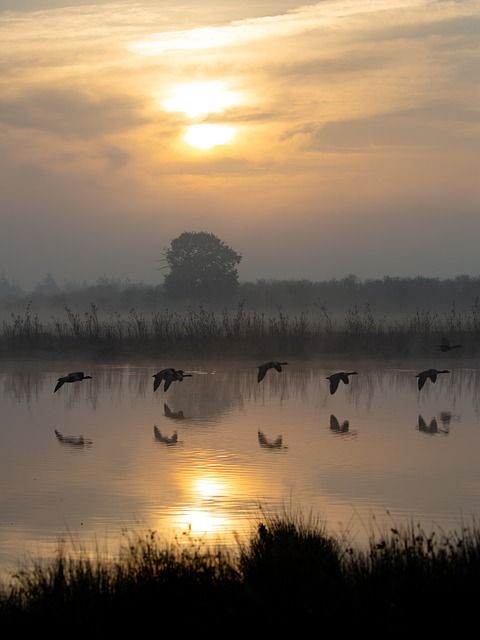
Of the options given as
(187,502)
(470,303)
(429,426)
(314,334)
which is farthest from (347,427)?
(470,303)

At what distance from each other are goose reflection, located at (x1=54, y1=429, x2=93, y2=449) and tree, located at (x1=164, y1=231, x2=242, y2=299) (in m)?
33.1

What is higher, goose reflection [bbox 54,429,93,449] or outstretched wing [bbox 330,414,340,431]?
outstretched wing [bbox 330,414,340,431]

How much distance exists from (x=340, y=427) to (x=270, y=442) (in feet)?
5.21

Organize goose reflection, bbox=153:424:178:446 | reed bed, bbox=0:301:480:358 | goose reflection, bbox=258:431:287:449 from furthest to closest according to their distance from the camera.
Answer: reed bed, bbox=0:301:480:358 < goose reflection, bbox=153:424:178:446 < goose reflection, bbox=258:431:287:449

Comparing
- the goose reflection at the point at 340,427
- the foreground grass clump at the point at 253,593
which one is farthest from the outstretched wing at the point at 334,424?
the foreground grass clump at the point at 253,593

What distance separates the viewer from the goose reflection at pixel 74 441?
459 inches

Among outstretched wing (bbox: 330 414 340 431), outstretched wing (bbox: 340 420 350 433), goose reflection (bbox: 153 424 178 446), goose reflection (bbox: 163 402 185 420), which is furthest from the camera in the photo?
goose reflection (bbox: 163 402 185 420)

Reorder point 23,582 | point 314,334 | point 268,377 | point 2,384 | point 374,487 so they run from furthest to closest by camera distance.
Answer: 1. point 314,334
2. point 268,377
3. point 2,384
4. point 374,487
5. point 23,582

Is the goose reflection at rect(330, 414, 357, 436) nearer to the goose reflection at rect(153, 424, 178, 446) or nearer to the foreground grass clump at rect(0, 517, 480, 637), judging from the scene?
the goose reflection at rect(153, 424, 178, 446)

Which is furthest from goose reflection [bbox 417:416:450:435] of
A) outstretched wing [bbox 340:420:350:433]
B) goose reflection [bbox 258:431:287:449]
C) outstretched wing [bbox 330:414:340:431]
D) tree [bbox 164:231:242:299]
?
tree [bbox 164:231:242:299]

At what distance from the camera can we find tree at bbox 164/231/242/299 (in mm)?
45719

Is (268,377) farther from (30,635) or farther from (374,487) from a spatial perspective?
(30,635)

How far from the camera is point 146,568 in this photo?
5.30 meters

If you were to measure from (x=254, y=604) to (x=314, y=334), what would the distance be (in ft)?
60.7
